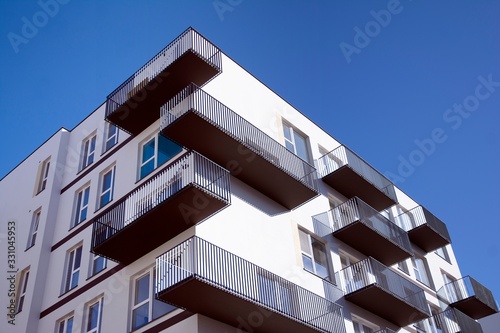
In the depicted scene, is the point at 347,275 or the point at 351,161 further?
the point at 351,161

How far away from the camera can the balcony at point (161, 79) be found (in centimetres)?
2028

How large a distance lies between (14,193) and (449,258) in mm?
23886

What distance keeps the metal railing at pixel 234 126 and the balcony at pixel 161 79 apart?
2.89 ft

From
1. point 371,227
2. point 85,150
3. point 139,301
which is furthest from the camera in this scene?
point 85,150

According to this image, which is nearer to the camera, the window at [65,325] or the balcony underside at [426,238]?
the window at [65,325]

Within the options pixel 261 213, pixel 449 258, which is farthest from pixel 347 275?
pixel 449 258

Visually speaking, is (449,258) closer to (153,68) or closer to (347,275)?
(347,275)

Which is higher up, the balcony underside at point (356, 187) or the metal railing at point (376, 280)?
the balcony underside at point (356, 187)

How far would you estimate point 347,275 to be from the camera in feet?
72.6

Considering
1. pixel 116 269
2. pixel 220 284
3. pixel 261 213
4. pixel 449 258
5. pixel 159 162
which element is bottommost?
pixel 220 284

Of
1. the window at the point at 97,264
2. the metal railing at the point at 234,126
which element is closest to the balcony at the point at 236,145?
the metal railing at the point at 234,126

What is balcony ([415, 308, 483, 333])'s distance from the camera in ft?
88.2

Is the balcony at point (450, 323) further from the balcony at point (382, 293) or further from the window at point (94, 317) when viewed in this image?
the window at point (94, 317)

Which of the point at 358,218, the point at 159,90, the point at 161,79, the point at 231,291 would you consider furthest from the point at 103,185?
the point at 358,218
